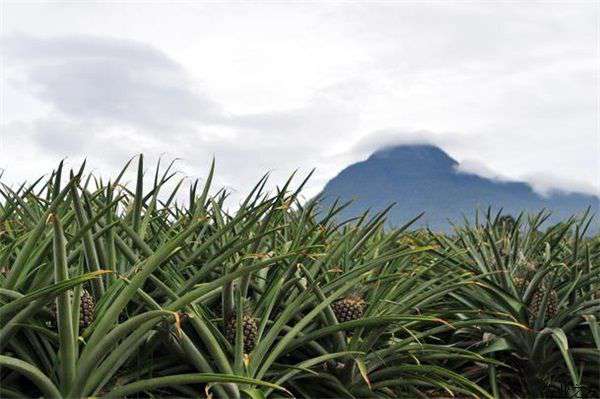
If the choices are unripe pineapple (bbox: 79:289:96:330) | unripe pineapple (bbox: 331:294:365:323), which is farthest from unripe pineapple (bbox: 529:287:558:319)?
unripe pineapple (bbox: 79:289:96:330)

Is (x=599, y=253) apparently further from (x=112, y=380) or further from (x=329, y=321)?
(x=112, y=380)

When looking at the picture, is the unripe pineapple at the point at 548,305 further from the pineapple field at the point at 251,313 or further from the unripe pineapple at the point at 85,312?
the unripe pineapple at the point at 85,312

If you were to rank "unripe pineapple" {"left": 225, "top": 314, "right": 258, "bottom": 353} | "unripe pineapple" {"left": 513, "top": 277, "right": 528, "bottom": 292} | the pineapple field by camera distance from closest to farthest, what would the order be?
the pineapple field < "unripe pineapple" {"left": 225, "top": 314, "right": 258, "bottom": 353} < "unripe pineapple" {"left": 513, "top": 277, "right": 528, "bottom": 292}

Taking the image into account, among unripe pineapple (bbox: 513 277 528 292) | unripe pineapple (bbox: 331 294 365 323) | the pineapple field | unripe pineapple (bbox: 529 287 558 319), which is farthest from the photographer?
unripe pineapple (bbox: 513 277 528 292)

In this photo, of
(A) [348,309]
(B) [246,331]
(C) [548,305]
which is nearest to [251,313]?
(B) [246,331]

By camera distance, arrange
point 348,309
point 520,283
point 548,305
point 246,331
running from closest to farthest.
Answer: point 246,331, point 348,309, point 548,305, point 520,283

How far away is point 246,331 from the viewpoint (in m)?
2.78

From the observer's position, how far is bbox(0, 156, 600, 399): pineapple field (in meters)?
2.31

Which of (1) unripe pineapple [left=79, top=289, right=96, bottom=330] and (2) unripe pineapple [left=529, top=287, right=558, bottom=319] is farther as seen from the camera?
(2) unripe pineapple [left=529, top=287, right=558, bottom=319]

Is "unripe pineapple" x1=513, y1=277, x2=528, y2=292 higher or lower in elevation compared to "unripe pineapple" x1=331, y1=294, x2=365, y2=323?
lower

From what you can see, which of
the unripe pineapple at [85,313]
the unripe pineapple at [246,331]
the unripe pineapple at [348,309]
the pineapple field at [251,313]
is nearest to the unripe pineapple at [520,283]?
the pineapple field at [251,313]

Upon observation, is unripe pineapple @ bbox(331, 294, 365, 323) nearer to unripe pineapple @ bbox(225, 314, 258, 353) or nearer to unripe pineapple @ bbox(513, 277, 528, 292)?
unripe pineapple @ bbox(225, 314, 258, 353)

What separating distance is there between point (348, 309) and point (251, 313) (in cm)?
56

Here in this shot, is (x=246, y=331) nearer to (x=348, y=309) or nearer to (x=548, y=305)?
(x=348, y=309)
